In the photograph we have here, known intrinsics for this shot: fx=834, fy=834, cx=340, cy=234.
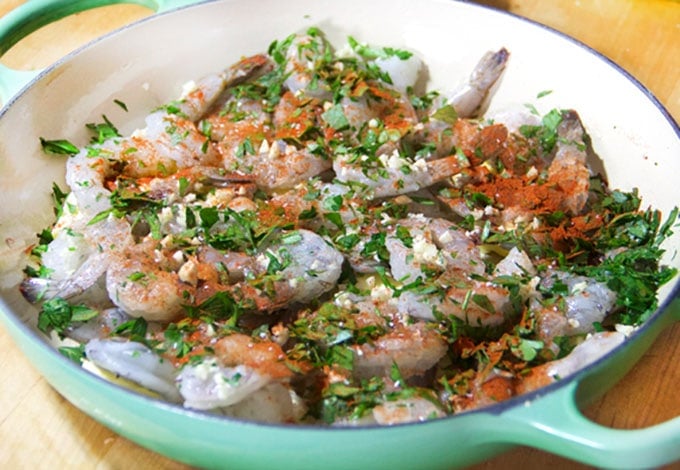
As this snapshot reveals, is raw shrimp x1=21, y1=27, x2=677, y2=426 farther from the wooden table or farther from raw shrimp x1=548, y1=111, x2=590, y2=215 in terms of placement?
the wooden table

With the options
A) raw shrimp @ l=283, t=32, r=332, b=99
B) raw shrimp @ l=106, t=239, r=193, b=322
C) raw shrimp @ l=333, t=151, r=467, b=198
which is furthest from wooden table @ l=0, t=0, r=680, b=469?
raw shrimp @ l=283, t=32, r=332, b=99

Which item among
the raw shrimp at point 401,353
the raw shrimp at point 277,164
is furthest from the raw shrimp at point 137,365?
the raw shrimp at point 277,164

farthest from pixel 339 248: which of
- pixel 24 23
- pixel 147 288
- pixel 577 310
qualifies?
pixel 24 23

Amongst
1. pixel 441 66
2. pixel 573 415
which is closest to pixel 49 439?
pixel 573 415

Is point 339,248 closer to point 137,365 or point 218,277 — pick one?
point 218,277

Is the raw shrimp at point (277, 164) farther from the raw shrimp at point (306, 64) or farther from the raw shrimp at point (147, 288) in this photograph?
the raw shrimp at point (147, 288)

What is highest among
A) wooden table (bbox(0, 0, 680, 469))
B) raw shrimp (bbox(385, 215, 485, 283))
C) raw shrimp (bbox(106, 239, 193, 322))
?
raw shrimp (bbox(385, 215, 485, 283))

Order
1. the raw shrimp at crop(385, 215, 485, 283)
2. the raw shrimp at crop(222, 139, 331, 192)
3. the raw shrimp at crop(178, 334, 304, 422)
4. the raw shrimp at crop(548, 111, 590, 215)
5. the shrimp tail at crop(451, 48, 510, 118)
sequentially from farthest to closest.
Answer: the shrimp tail at crop(451, 48, 510, 118)
the raw shrimp at crop(222, 139, 331, 192)
the raw shrimp at crop(548, 111, 590, 215)
the raw shrimp at crop(385, 215, 485, 283)
the raw shrimp at crop(178, 334, 304, 422)
